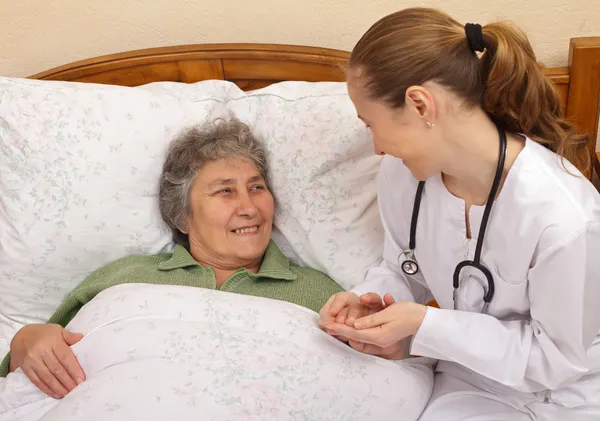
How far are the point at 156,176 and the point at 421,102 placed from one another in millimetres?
934

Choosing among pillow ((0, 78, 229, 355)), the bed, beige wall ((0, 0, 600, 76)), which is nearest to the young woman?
the bed

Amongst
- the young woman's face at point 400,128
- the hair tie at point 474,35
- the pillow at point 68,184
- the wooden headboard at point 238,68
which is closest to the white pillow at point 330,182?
the wooden headboard at point 238,68

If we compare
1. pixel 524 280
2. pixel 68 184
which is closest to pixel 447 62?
pixel 524 280

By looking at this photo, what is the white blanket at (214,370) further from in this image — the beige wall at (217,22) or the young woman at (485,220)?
the beige wall at (217,22)

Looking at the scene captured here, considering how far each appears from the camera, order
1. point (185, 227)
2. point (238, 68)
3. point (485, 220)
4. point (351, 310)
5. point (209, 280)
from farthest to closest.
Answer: point (238, 68)
point (185, 227)
point (209, 280)
point (351, 310)
point (485, 220)

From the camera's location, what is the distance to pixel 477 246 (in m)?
1.51

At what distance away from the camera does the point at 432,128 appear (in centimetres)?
140

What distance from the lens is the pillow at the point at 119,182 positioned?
1.94 metres

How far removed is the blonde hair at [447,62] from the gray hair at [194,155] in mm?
651

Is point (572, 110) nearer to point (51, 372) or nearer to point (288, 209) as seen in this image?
point (288, 209)

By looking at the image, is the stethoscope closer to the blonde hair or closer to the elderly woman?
the blonde hair

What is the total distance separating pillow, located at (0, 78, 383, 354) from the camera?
1937 mm

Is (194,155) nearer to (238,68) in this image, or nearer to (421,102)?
(238,68)

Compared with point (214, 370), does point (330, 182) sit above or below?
above
